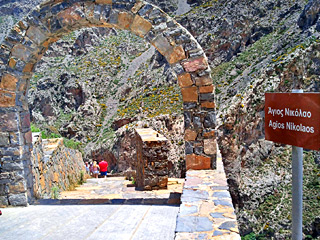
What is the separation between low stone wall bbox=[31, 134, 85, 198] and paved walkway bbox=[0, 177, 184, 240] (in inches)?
38.3

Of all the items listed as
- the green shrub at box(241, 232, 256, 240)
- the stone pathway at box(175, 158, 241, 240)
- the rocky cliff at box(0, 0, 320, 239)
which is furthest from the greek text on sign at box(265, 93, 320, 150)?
the green shrub at box(241, 232, 256, 240)

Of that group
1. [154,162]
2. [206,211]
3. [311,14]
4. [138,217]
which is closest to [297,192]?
[206,211]

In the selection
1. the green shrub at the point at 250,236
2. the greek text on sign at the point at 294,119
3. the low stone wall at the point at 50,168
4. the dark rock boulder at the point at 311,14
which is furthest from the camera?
the dark rock boulder at the point at 311,14

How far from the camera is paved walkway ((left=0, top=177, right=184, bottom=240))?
11.2 feet

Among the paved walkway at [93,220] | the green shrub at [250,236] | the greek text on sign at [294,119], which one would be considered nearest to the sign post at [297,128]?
the greek text on sign at [294,119]

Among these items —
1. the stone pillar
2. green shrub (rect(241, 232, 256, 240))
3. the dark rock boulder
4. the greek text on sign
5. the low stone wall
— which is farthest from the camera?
the dark rock boulder

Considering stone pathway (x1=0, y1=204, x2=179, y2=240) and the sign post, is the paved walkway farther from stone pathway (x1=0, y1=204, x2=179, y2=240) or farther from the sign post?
the sign post

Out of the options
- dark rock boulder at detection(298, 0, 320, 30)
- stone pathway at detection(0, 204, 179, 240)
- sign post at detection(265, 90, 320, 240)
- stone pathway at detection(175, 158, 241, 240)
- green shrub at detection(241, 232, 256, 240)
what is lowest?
green shrub at detection(241, 232, 256, 240)

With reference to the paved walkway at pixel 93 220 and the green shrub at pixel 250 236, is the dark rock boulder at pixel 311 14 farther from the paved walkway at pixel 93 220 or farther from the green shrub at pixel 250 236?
the paved walkway at pixel 93 220

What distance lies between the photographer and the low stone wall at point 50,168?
5980 mm

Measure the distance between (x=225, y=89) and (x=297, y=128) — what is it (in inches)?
777

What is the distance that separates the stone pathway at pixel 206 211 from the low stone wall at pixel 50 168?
3.16 metres

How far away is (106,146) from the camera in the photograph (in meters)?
22.5

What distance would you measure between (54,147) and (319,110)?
7.00m
